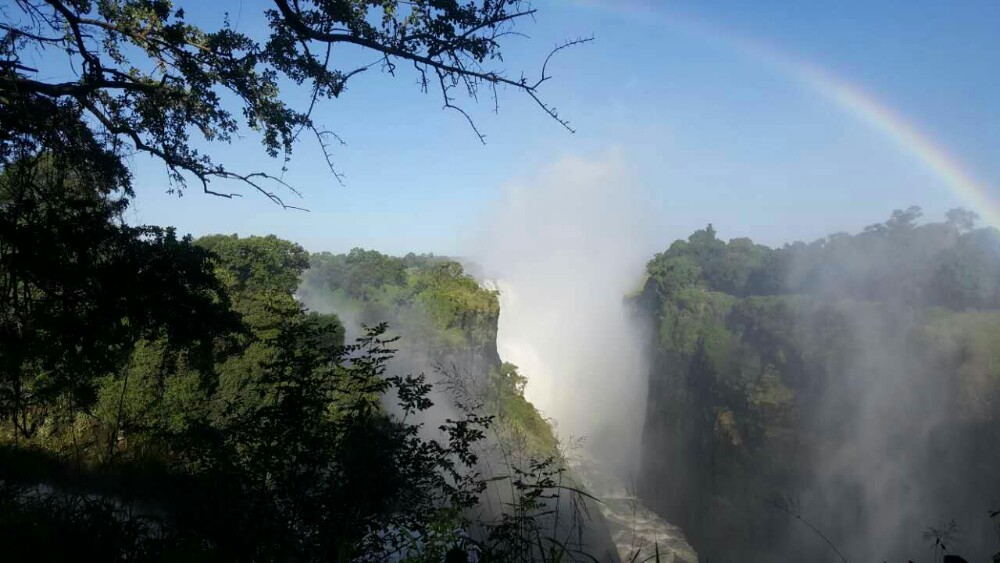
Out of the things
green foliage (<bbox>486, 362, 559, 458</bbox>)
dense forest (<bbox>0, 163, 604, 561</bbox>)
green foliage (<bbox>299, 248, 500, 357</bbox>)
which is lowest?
green foliage (<bbox>486, 362, 559, 458</bbox>)

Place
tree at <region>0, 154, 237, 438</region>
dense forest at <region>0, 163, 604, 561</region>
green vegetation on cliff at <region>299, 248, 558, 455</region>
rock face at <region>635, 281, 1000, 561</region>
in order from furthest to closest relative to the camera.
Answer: green vegetation on cliff at <region>299, 248, 558, 455</region> < rock face at <region>635, 281, 1000, 561</region> < tree at <region>0, 154, 237, 438</region> < dense forest at <region>0, 163, 604, 561</region>

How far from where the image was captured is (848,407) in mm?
30781

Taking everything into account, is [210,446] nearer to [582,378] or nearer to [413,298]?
[413,298]

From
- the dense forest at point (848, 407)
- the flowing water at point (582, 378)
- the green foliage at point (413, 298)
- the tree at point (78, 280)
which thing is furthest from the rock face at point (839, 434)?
the tree at point (78, 280)

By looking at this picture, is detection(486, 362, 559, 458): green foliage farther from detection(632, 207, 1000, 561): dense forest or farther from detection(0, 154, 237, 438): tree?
detection(0, 154, 237, 438): tree

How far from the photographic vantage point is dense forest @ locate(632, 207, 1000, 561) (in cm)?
2573

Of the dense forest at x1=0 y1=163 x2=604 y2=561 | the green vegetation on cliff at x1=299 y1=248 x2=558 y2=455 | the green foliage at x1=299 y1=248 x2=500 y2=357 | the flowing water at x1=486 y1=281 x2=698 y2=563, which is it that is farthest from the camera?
the flowing water at x1=486 y1=281 x2=698 y2=563

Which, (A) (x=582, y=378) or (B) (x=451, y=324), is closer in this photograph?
(B) (x=451, y=324)

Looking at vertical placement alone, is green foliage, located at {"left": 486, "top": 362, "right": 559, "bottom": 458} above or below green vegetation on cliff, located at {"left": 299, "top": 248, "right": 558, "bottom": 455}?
below

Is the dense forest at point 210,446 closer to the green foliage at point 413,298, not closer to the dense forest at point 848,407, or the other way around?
the green foliage at point 413,298

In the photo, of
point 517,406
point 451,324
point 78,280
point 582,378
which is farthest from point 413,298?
point 78,280

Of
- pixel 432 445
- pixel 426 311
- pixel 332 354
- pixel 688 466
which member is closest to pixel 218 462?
pixel 332 354

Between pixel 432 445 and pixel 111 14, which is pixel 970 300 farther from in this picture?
pixel 111 14

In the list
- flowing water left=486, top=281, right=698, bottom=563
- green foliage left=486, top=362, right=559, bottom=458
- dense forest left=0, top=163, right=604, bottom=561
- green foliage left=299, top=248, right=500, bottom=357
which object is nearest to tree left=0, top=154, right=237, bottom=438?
dense forest left=0, top=163, right=604, bottom=561
